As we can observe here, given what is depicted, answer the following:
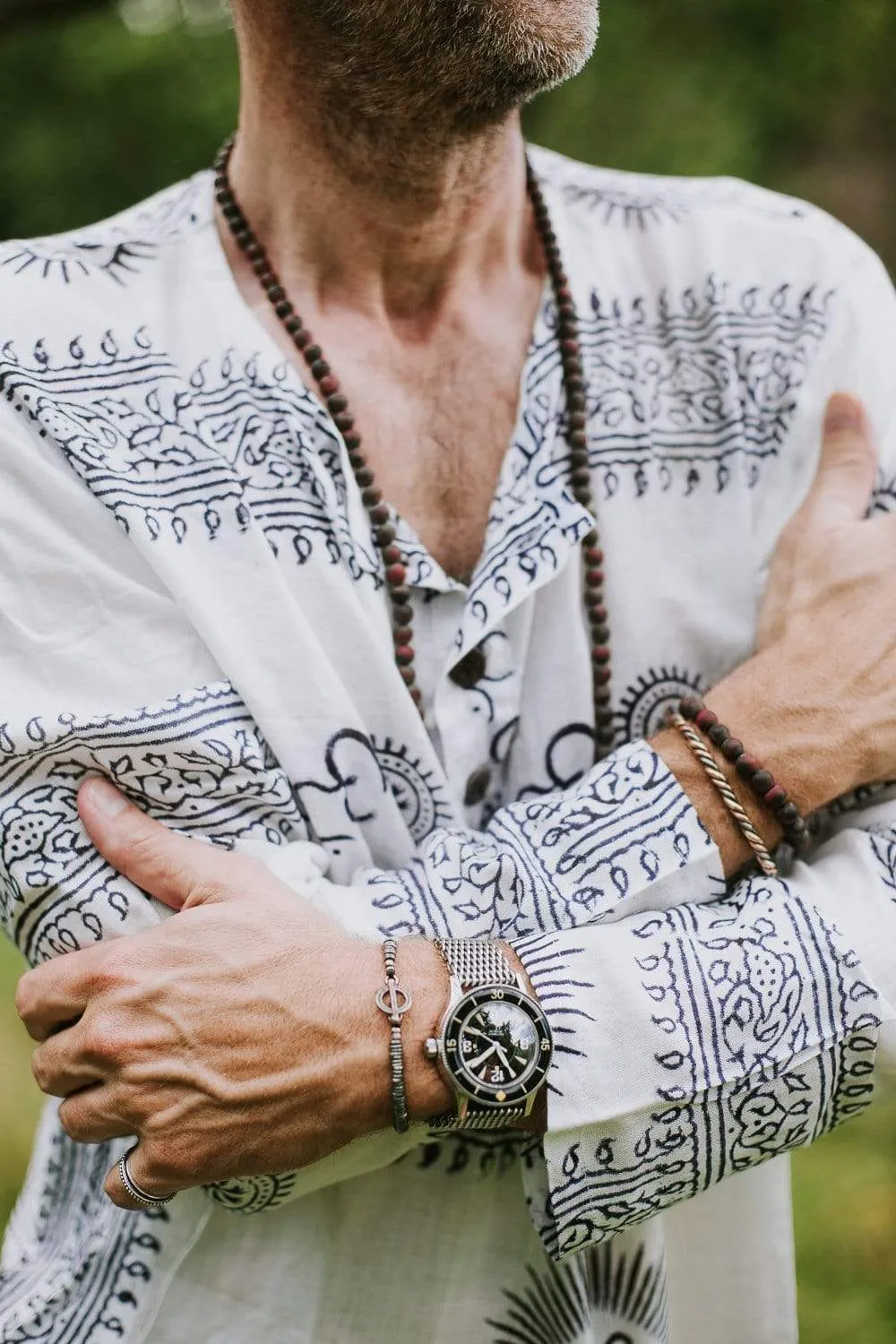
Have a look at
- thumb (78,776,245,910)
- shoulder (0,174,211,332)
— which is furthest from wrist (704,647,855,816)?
shoulder (0,174,211,332)

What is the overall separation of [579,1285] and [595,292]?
4.14 ft

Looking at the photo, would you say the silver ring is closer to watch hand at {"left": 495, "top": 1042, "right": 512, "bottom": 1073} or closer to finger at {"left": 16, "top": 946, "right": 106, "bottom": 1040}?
finger at {"left": 16, "top": 946, "right": 106, "bottom": 1040}

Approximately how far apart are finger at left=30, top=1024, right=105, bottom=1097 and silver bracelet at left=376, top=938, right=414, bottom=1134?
30 cm

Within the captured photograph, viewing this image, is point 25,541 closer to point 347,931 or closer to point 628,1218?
point 347,931

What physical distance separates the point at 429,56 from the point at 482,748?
815 millimetres

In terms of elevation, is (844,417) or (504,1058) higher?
(844,417)

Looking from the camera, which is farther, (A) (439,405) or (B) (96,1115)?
(A) (439,405)

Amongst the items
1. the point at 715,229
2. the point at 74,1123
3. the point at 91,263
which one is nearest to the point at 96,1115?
the point at 74,1123

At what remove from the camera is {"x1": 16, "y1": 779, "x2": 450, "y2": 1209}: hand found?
4.01ft

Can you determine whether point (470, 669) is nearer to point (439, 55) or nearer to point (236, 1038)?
point (236, 1038)

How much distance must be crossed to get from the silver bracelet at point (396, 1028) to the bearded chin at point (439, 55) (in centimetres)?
100

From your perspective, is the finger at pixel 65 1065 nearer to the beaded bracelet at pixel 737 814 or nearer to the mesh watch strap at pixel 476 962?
the mesh watch strap at pixel 476 962

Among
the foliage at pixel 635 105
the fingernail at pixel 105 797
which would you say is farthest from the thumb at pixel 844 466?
the foliage at pixel 635 105

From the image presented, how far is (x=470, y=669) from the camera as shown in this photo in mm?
1508
